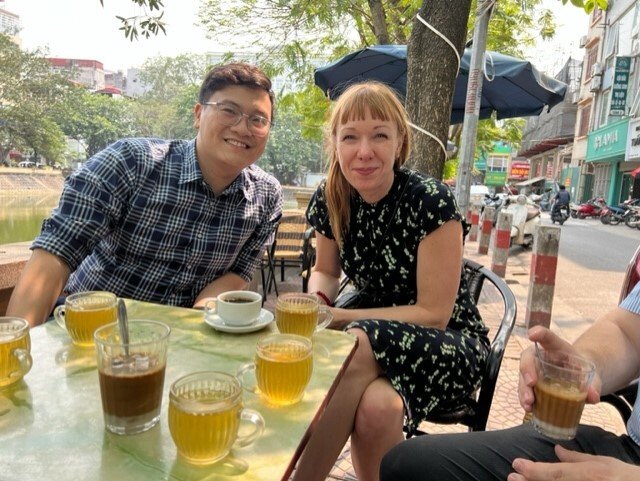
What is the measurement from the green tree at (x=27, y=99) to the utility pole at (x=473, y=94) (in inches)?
1489

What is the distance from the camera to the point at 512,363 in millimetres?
3826

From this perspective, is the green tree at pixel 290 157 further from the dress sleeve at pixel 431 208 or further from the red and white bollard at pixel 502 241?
the dress sleeve at pixel 431 208

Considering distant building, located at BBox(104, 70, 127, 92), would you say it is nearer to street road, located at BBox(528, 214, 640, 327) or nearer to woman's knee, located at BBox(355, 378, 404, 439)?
street road, located at BBox(528, 214, 640, 327)

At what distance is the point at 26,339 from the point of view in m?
1.18

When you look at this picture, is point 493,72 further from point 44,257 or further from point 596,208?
point 596,208

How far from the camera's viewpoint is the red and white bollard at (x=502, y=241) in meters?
6.62

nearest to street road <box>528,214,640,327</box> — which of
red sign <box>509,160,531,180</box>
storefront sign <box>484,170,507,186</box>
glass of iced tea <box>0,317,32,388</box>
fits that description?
glass of iced tea <box>0,317,32,388</box>

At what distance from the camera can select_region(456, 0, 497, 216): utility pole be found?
165 inches

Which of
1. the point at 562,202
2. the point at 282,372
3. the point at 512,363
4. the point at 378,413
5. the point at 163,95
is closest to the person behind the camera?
the point at 282,372

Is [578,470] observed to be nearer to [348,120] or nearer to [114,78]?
[348,120]

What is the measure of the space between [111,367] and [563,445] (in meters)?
1.29

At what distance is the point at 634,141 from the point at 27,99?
3868 cm

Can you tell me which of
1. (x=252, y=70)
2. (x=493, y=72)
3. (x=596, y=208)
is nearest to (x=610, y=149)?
(x=596, y=208)

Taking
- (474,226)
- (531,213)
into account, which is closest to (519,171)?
(474,226)
